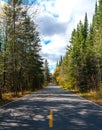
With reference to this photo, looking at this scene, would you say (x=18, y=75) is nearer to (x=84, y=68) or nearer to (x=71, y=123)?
(x=84, y=68)

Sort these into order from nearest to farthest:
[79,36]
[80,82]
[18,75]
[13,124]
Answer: [13,124]
[18,75]
[80,82]
[79,36]

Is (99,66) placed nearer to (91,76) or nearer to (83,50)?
(91,76)

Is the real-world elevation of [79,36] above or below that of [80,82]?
above

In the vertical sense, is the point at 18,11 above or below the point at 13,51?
above

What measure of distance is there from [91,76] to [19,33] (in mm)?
20014

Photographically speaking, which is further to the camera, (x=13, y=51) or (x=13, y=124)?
(x=13, y=51)

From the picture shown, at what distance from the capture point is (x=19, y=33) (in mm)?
37000

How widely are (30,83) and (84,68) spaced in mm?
12730

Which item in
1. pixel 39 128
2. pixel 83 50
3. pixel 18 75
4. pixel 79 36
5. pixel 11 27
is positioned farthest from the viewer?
pixel 79 36

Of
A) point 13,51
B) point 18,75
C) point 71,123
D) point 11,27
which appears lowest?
point 71,123

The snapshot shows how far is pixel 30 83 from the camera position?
6019 centimetres

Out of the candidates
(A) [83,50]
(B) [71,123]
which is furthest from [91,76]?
(B) [71,123]

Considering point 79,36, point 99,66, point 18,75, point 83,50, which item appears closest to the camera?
point 18,75

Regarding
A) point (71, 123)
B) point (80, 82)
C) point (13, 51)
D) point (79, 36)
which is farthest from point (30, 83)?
point (71, 123)
